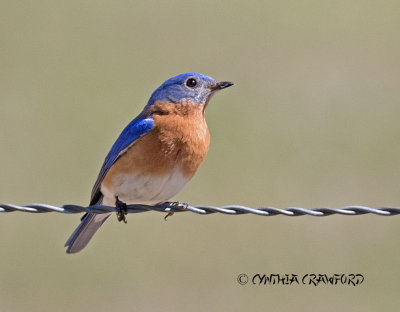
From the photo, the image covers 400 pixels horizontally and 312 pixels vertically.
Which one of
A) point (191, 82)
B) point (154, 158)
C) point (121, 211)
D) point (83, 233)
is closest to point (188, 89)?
point (191, 82)

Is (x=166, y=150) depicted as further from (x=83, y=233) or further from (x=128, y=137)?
(x=83, y=233)

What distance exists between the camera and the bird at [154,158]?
6.73 m

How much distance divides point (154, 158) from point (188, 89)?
99 centimetres

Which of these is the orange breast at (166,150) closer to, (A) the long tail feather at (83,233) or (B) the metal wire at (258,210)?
(A) the long tail feather at (83,233)

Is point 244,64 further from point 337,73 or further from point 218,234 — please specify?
point 218,234

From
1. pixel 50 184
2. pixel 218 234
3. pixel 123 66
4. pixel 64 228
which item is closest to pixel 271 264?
pixel 218 234

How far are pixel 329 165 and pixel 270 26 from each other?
669 cm

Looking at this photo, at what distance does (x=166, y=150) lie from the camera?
6.75 meters

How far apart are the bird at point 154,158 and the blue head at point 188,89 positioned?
0.09 ft

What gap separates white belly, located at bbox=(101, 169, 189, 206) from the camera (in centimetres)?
674

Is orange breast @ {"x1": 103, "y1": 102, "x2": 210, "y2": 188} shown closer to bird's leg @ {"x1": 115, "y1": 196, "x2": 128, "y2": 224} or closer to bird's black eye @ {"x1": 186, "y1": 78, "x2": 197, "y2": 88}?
bird's leg @ {"x1": 115, "y1": 196, "x2": 128, "y2": 224}

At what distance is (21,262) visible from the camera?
10.9 metres

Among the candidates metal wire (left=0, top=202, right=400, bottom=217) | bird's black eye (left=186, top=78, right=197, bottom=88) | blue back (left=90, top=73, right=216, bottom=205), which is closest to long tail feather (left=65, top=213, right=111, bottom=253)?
blue back (left=90, top=73, right=216, bottom=205)

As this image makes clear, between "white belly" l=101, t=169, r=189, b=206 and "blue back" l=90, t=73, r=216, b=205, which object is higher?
"blue back" l=90, t=73, r=216, b=205
